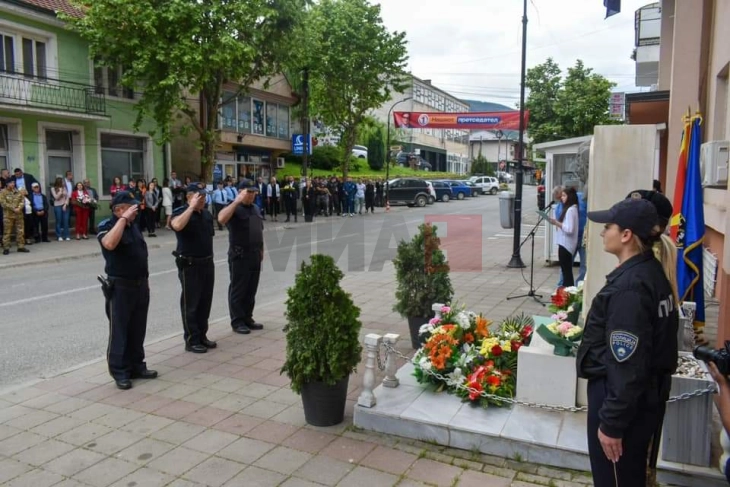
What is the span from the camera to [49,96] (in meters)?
18.6

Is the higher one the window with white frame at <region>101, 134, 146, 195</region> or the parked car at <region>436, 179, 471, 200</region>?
the window with white frame at <region>101, 134, 146, 195</region>

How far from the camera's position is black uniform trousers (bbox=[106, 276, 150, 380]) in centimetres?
550

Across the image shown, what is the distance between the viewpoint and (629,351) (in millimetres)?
2510

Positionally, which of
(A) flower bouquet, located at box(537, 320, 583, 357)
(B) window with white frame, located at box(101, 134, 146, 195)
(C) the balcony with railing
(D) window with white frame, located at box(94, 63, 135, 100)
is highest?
(D) window with white frame, located at box(94, 63, 135, 100)

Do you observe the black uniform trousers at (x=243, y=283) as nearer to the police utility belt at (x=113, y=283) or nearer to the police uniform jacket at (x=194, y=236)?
the police uniform jacket at (x=194, y=236)

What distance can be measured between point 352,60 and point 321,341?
27.5 m

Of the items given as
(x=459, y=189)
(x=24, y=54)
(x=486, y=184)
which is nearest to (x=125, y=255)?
(x=24, y=54)

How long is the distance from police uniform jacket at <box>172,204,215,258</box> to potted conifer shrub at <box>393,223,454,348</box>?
2258mm

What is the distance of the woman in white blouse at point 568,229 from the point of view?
8.61 m

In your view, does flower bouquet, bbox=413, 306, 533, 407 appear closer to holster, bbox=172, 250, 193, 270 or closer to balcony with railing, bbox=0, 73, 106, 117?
holster, bbox=172, 250, 193, 270

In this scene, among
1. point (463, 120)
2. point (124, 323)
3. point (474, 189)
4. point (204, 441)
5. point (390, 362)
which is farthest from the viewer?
point (474, 189)

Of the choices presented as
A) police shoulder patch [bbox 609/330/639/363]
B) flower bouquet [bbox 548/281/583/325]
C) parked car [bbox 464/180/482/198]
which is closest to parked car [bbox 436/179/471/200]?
parked car [bbox 464/180/482/198]

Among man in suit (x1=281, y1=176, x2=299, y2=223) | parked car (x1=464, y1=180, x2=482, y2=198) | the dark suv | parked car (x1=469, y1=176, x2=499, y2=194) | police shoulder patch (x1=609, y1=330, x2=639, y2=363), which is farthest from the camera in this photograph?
parked car (x1=469, y1=176, x2=499, y2=194)

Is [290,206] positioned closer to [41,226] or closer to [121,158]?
[121,158]
